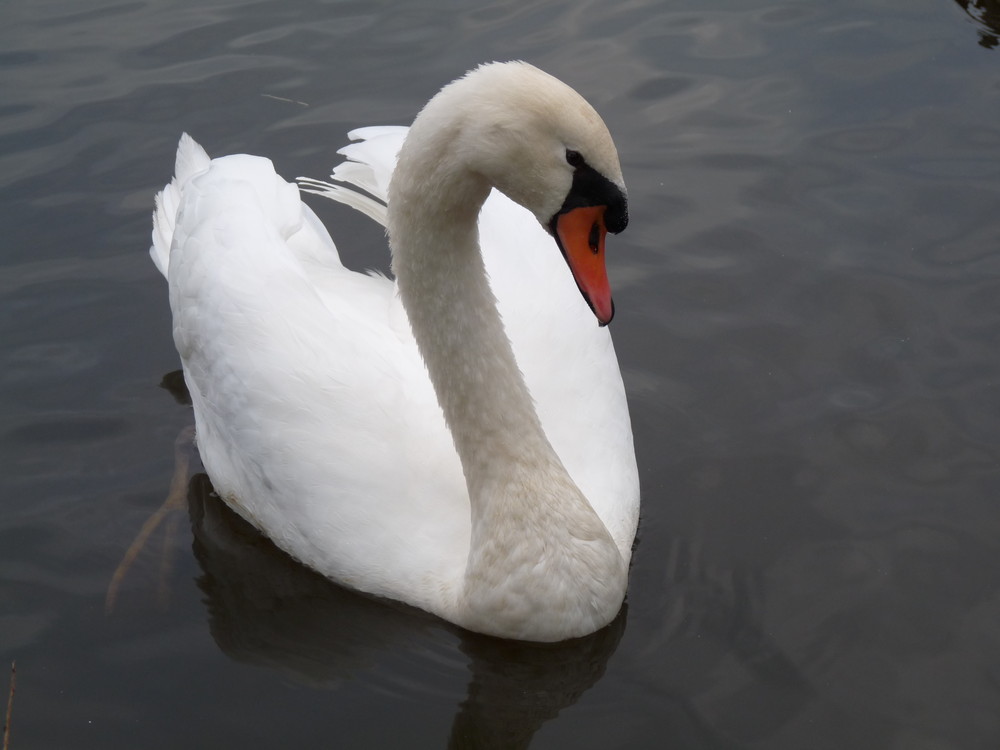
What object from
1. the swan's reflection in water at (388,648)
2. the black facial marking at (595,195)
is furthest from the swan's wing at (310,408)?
the black facial marking at (595,195)

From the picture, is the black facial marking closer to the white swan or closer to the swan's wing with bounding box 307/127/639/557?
the white swan

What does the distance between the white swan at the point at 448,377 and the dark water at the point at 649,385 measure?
290 millimetres

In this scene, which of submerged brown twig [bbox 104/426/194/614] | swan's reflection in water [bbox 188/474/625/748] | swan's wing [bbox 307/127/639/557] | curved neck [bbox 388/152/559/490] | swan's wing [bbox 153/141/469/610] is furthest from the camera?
submerged brown twig [bbox 104/426/194/614]

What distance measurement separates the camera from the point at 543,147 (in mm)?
4129

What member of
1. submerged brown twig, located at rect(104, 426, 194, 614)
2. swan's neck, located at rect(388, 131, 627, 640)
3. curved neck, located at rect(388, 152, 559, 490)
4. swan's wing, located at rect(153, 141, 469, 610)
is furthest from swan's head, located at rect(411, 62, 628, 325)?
submerged brown twig, located at rect(104, 426, 194, 614)

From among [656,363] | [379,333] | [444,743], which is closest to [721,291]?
[656,363]

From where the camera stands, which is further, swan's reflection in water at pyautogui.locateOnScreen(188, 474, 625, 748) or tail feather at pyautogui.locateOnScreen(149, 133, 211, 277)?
tail feather at pyautogui.locateOnScreen(149, 133, 211, 277)

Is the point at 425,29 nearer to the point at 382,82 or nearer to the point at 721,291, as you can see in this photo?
the point at 382,82

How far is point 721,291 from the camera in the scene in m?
7.10

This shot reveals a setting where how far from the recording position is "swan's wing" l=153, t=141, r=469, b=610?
5.11 m

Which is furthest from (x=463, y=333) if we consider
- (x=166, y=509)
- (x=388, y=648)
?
(x=166, y=509)

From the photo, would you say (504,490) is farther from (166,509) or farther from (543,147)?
(166,509)

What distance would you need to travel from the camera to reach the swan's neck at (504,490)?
191 inches

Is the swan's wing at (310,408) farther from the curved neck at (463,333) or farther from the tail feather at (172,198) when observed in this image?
the tail feather at (172,198)
